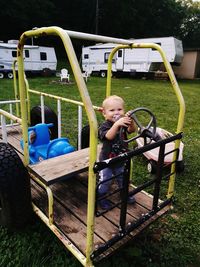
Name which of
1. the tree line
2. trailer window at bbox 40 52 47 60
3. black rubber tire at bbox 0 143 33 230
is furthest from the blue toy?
the tree line

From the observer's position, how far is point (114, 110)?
7.32 feet

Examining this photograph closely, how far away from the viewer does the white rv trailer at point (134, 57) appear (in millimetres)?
19016

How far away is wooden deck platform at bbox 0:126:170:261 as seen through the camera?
2.07 m

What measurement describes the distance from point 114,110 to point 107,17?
1284 inches

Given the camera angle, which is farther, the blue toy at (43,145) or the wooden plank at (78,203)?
the blue toy at (43,145)

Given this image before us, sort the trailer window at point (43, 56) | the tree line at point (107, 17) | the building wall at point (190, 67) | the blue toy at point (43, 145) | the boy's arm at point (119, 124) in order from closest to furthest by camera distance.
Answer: the boy's arm at point (119, 124), the blue toy at point (43, 145), the trailer window at point (43, 56), the building wall at point (190, 67), the tree line at point (107, 17)

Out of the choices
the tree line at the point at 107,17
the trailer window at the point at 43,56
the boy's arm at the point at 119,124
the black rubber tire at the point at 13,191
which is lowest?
the black rubber tire at the point at 13,191

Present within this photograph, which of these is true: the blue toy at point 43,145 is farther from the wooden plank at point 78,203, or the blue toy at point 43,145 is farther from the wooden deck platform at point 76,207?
the wooden plank at point 78,203

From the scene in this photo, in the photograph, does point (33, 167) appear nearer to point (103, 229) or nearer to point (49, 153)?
point (49, 153)

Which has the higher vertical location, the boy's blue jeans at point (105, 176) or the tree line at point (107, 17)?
the tree line at point (107, 17)

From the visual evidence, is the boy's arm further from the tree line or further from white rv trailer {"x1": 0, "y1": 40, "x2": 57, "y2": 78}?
the tree line

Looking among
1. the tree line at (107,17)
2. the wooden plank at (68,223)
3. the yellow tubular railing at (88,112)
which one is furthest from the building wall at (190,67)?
the yellow tubular railing at (88,112)

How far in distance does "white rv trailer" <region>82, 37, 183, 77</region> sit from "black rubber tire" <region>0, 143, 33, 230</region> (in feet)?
55.3

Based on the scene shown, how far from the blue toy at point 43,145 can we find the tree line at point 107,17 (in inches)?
960
